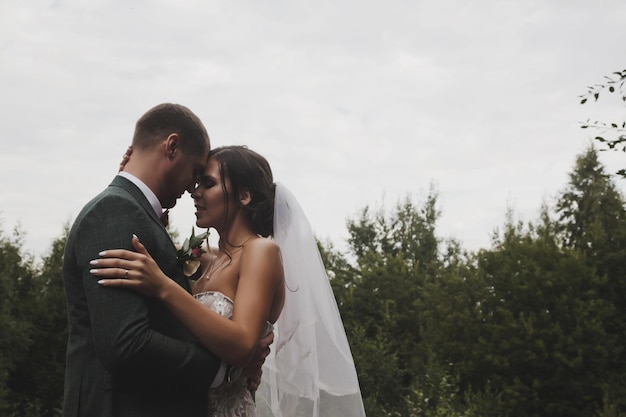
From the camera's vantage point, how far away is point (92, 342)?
125 inches

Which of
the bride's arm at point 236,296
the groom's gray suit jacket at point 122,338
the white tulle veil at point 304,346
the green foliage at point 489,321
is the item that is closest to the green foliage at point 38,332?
the green foliage at point 489,321

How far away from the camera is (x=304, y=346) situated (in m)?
4.66

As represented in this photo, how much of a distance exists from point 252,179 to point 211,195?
267 mm

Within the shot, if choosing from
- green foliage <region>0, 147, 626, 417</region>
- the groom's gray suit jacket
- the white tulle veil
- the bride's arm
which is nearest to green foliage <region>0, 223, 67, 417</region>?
green foliage <region>0, 147, 626, 417</region>

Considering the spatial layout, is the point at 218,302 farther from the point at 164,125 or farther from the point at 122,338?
the point at 122,338

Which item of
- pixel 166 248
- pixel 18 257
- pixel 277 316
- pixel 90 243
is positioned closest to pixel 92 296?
pixel 90 243

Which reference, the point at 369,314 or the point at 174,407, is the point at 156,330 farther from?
the point at 369,314

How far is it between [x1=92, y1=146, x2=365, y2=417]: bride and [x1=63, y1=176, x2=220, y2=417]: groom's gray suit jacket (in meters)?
0.52

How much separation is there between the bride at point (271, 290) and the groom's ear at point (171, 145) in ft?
2.41

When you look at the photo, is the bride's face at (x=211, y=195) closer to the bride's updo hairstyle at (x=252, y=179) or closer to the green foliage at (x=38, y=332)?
the bride's updo hairstyle at (x=252, y=179)

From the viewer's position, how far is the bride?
4113mm

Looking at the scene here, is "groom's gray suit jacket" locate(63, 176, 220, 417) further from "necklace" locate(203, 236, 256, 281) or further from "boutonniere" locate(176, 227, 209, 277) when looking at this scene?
"necklace" locate(203, 236, 256, 281)

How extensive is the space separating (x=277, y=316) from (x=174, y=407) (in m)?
1.17

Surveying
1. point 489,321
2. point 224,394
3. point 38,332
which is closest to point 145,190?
point 224,394
